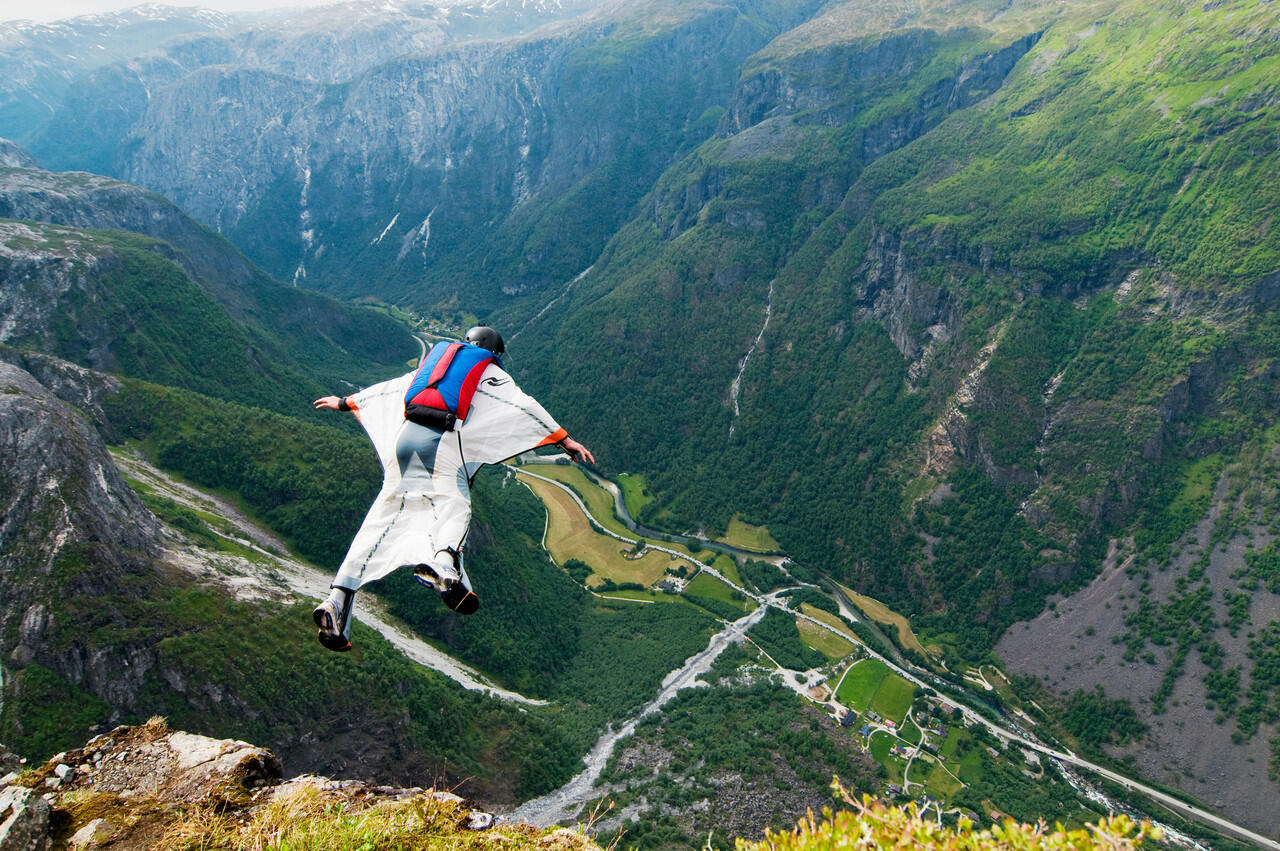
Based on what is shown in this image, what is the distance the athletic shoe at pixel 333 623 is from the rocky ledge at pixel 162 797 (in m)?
2.84

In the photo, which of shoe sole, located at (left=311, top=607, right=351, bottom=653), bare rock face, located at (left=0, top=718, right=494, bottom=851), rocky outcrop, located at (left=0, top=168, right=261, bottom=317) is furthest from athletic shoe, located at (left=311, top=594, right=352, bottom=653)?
rocky outcrop, located at (left=0, top=168, right=261, bottom=317)

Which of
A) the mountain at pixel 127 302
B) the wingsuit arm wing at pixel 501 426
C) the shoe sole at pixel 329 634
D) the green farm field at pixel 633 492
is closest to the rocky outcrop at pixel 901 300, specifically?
the green farm field at pixel 633 492

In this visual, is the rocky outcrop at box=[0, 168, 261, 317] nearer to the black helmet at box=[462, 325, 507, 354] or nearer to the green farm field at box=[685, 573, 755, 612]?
the green farm field at box=[685, 573, 755, 612]

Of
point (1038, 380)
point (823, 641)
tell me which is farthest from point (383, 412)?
point (1038, 380)

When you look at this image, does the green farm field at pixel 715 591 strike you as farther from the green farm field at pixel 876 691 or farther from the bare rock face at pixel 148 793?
the bare rock face at pixel 148 793

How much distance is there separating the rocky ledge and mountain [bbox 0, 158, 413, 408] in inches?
4598

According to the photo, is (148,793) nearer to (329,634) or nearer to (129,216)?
(329,634)

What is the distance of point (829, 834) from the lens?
9078mm

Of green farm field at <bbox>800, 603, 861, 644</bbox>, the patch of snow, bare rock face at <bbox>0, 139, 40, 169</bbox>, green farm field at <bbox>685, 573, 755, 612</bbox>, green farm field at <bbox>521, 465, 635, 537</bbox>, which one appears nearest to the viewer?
green farm field at <bbox>800, 603, 861, 644</bbox>

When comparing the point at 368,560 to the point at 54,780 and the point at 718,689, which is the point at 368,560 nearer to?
the point at 54,780

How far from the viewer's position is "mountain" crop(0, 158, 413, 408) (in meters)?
105

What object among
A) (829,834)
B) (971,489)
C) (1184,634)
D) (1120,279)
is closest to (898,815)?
(829,834)

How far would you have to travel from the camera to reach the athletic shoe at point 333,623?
35.4 feet

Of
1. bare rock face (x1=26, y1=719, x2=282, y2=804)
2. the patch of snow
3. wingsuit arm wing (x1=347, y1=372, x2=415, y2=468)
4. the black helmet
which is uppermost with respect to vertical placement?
the patch of snow
